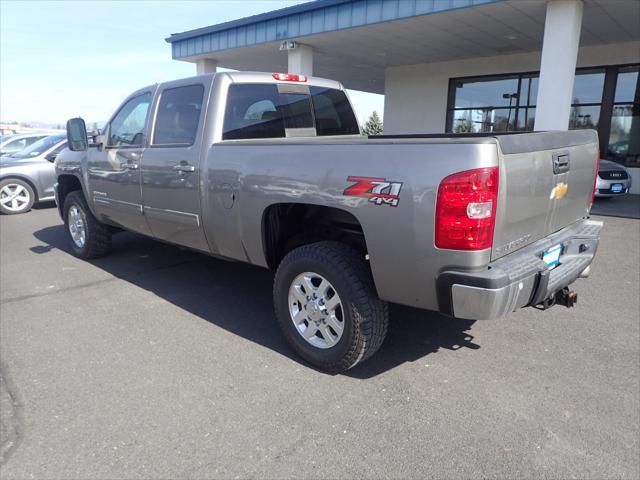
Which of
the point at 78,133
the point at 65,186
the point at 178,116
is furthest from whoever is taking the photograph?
the point at 65,186

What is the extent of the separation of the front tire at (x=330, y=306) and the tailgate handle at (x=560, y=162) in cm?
134

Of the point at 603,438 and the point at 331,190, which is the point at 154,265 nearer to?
the point at 331,190

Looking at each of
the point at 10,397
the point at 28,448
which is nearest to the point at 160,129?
the point at 10,397

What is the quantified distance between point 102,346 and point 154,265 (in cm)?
224

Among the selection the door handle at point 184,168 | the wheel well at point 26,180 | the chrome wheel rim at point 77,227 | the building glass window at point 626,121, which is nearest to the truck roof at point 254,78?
the door handle at point 184,168

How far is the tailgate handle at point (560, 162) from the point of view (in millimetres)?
2961

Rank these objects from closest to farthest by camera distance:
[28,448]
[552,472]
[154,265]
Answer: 1. [552,472]
2. [28,448]
3. [154,265]

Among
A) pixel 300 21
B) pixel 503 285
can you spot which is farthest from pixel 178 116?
pixel 300 21

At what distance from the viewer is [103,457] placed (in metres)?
2.39

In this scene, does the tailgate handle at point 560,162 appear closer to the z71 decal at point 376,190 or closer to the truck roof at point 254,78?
the z71 decal at point 376,190

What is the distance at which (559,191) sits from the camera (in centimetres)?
312

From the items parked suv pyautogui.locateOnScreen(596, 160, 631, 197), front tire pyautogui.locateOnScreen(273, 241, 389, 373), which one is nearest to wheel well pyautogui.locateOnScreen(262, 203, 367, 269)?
front tire pyautogui.locateOnScreen(273, 241, 389, 373)

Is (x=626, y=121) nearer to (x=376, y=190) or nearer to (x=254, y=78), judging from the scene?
(x=254, y=78)

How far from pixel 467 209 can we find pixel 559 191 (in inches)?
43.3
